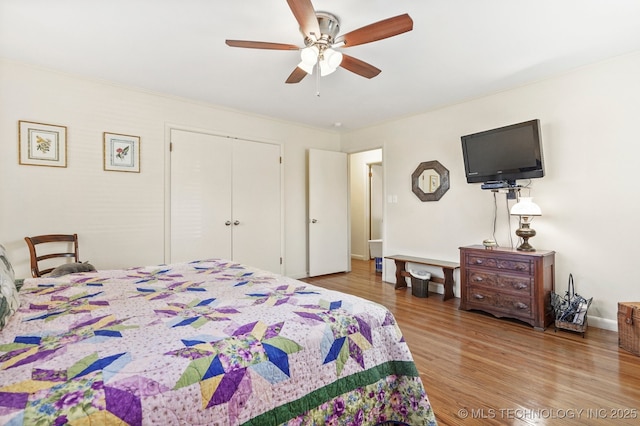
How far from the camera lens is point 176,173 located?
3734 millimetres

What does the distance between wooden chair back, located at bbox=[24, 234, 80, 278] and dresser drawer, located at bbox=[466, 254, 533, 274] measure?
3960mm

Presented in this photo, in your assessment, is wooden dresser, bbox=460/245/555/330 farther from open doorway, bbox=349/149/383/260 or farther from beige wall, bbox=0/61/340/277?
open doorway, bbox=349/149/383/260

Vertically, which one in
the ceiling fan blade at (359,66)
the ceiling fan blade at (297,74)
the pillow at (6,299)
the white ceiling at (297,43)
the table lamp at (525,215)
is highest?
the white ceiling at (297,43)

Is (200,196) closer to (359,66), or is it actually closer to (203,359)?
(359,66)

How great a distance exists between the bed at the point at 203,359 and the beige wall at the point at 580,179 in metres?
2.59

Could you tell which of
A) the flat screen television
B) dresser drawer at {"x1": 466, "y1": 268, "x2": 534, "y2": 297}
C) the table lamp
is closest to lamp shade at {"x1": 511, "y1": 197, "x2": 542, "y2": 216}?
the table lamp

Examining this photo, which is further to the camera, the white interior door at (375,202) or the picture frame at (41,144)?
the white interior door at (375,202)

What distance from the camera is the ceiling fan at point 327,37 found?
177 centimetres

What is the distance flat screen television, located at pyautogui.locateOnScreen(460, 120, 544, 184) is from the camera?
118 inches

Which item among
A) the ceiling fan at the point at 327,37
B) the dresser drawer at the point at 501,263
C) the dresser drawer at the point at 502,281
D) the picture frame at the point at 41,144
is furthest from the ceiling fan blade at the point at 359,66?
the picture frame at the point at 41,144

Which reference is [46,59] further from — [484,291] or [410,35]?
[484,291]

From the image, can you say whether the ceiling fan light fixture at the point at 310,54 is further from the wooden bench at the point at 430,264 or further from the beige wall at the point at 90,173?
the wooden bench at the point at 430,264

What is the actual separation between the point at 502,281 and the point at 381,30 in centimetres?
256

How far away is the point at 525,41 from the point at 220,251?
3785 mm
